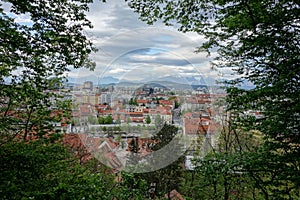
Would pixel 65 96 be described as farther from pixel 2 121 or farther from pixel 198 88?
pixel 198 88

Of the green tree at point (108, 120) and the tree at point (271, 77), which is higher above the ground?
the tree at point (271, 77)

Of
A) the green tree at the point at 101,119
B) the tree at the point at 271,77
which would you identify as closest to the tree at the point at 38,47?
the green tree at the point at 101,119

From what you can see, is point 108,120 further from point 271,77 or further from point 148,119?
point 271,77

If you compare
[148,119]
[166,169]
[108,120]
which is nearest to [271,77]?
[148,119]

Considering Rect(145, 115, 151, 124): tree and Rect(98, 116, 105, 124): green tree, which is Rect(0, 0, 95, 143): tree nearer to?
Rect(98, 116, 105, 124): green tree

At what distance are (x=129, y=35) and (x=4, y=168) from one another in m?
2.26

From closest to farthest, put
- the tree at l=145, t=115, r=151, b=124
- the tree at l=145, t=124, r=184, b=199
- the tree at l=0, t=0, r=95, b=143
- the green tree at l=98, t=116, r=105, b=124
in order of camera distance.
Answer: the tree at l=0, t=0, r=95, b=143, the green tree at l=98, t=116, r=105, b=124, the tree at l=145, t=115, r=151, b=124, the tree at l=145, t=124, r=184, b=199

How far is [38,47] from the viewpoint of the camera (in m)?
2.17

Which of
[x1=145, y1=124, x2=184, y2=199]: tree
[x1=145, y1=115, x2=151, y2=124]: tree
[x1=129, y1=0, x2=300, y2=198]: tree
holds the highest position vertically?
[x1=129, y1=0, x2=300, y2=198]: tree

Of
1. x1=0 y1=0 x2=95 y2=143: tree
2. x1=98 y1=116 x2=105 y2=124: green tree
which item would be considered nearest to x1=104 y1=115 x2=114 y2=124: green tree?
x1=98 y1=116 x2=105 y2=124: green tree

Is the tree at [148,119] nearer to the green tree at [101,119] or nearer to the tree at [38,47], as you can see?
the green tree at [101,119]

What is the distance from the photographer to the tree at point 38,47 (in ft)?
6.73

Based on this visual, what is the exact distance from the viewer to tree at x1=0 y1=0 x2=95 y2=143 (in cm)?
205

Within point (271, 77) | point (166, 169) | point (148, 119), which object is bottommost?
point (166, 169)
